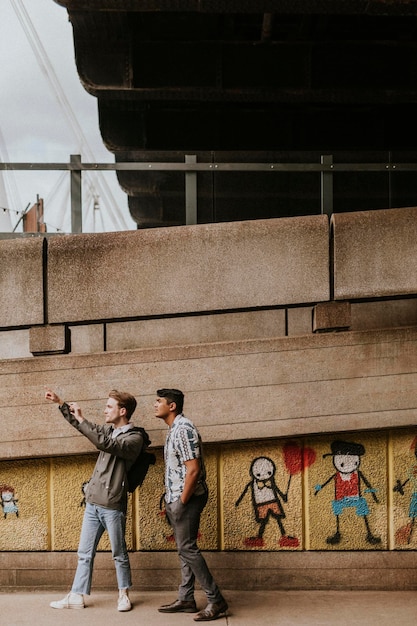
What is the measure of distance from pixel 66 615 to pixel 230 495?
1.71 m

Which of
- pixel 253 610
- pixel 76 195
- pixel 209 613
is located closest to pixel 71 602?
pixel 209 613

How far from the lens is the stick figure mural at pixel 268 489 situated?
6.87m

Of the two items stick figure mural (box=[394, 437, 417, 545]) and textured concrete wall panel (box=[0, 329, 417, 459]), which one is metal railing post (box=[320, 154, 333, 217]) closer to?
textured concrete wall panel (box=[0, 329, 417, 459])

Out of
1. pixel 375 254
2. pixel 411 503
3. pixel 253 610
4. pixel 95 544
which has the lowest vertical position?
pixel 253 610

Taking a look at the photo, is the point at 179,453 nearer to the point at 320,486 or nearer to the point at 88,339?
the point at 320,486

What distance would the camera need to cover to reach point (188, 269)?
6.98 meters

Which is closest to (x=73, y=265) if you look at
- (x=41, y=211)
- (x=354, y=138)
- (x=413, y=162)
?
(x=41, y=211)

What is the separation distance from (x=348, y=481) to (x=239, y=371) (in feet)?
4.51

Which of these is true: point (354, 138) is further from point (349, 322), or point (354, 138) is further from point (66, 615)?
point (66, 615)

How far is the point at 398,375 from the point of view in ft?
22.2

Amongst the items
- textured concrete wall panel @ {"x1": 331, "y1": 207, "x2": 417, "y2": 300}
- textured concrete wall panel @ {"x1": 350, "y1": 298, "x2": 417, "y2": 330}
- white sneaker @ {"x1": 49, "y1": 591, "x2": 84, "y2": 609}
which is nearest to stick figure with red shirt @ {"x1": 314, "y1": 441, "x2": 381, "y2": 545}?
textured concrete wall panel @ {"x1": 350, "y1": 298, "x2": 417, "y2": 330}

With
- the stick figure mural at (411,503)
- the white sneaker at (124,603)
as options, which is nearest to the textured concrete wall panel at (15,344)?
the white sneaker at (124,603)

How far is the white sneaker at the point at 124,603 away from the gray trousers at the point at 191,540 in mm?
584

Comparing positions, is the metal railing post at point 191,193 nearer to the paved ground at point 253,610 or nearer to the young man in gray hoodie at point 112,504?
the young man in gray hoodie at point 112,504
